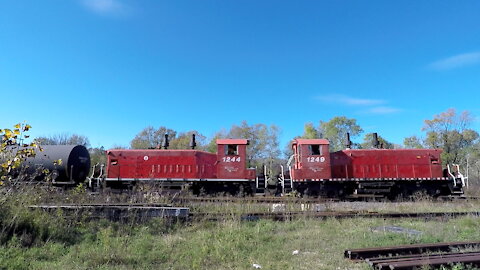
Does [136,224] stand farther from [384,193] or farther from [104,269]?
[384,193]

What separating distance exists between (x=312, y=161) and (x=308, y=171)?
64 cm

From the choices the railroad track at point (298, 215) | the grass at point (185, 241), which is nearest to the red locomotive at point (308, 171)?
the railroad track at point (298, 215)

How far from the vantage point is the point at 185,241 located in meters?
6.49

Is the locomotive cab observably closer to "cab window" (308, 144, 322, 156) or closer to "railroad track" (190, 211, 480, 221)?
"cab window" (308, 144, 322, 156)

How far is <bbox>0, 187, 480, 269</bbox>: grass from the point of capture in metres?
5.04

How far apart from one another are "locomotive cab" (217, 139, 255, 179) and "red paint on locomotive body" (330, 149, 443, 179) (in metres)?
5.44

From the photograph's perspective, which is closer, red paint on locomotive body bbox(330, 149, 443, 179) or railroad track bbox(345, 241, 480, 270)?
railroad track bbox(345, 241, 480, 270)

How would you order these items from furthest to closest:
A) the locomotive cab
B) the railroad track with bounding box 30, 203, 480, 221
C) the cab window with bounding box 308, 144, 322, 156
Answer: the cab window with bounding box 308, 144, 322, 156
the locomotive cab
the railroad track with bounding box 30, 203, 480, 221

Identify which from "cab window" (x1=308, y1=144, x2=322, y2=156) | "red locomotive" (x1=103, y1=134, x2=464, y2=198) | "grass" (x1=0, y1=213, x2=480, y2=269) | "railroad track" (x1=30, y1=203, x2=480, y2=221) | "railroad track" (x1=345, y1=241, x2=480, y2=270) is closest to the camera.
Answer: "railroad track" (x1=345, y1=241, x2=480, y2=270)

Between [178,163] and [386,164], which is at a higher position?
[178,163]

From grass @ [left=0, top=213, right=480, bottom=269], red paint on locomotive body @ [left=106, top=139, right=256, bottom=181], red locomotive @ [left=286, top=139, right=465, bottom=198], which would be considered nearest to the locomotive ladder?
red locomotive @ [left=286, top=139, right=465, bottom=198]

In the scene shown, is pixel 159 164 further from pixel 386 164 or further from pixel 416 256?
pixel 416 256

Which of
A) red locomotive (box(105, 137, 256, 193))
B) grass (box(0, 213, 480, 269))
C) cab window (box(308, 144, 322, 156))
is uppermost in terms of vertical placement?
cab window (box(308, 144, 322, 156))

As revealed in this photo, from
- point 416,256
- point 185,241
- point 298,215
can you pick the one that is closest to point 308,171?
point 298,215
